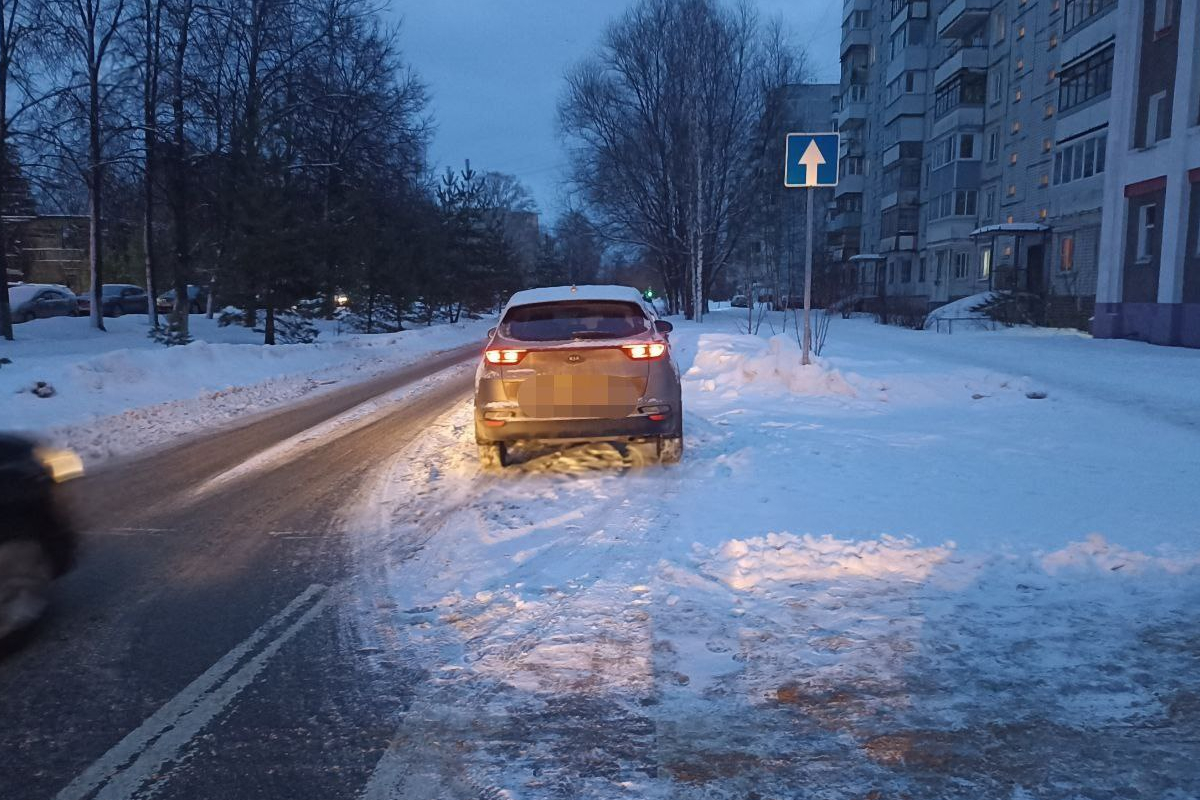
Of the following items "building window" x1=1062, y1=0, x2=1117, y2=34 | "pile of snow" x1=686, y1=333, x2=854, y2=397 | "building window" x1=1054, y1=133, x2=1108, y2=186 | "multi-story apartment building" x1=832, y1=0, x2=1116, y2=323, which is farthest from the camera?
"multi-story apartment building" x1=832, y1=0, x2=1116, y2=323

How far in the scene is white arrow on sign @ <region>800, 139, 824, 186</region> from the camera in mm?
12625

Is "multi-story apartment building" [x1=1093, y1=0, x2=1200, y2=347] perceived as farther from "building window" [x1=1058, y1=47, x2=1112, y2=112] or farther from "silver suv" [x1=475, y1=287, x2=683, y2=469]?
"silver suv" [x1=475, y1=287, x2=683, y2=469]

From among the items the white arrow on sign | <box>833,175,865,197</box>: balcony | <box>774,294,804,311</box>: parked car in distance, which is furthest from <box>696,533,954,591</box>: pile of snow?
<box>833,175,865,197</box>: balcony

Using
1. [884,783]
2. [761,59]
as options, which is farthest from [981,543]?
[761,59]

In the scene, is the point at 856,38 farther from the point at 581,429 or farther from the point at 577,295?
the point at 581,429

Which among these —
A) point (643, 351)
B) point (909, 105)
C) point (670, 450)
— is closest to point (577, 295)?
point (643, 351)

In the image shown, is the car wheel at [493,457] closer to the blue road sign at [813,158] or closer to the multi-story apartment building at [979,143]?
the blue road sign at [813,158]

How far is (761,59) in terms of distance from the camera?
1494 inches

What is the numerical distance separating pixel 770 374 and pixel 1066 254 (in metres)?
24.7

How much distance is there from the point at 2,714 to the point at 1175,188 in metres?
25.6

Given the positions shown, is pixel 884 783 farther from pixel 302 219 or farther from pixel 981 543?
pixel 302 219

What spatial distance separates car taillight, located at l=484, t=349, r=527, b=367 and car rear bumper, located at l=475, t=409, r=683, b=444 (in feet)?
1.69

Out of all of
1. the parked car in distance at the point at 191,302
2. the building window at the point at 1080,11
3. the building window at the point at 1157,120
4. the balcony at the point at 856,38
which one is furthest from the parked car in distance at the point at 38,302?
the balcony at the point at 856,38

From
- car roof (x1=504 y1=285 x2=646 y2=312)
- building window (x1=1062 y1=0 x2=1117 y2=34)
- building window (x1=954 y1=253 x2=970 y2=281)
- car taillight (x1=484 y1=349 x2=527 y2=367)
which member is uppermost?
building window (x1=1062 y1=0 x2=1117 y2=34)
